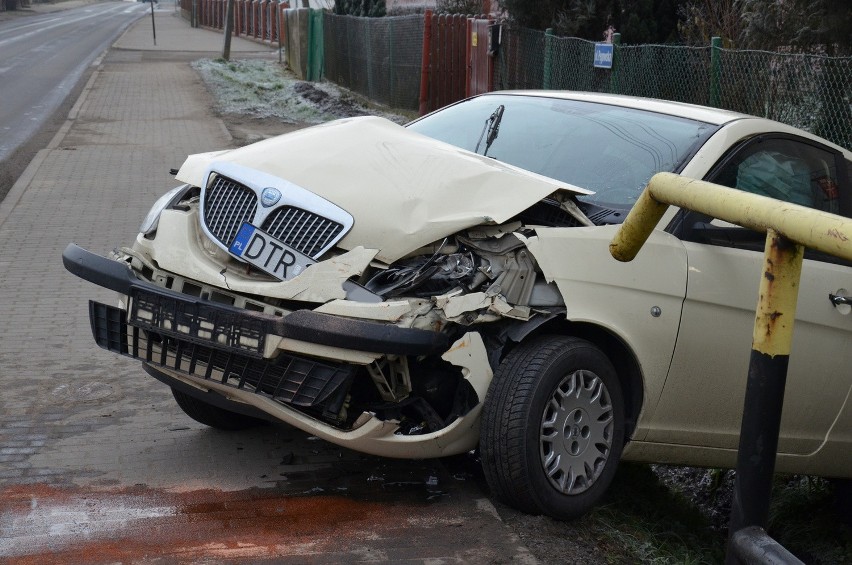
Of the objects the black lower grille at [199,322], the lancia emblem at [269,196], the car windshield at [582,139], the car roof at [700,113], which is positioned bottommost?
the black lower grille at [199,322]

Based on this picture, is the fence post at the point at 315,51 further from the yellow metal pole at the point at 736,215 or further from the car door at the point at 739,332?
the yellow metal pole at the point at 736,215

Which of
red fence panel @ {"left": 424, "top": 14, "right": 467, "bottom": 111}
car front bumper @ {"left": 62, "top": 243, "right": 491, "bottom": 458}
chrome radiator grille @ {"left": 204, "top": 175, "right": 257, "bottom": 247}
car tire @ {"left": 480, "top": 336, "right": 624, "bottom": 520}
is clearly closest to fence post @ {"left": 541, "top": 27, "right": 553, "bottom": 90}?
red fence panel @ {"left": 424, "top": 14, "right": 467, "bottom": 111}

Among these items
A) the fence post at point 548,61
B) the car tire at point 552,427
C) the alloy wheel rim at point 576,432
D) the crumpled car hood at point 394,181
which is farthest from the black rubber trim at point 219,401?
the fence post at point 548,61

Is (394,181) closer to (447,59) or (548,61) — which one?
(548,61)

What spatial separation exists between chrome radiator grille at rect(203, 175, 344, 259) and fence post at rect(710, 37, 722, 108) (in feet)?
21.5

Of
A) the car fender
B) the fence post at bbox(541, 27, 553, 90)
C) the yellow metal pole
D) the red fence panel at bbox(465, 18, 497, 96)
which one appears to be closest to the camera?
the yellow metal pole

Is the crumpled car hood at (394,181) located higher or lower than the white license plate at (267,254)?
higher

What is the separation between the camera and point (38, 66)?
104 feet

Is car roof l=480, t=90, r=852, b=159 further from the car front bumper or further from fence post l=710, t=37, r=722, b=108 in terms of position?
fence post l=710, t=37, r=722, b=108

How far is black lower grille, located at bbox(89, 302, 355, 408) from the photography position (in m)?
3.76

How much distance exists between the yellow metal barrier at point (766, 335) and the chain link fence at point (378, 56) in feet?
55.4

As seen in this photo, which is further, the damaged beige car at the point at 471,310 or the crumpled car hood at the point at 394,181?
the crumpled car hood at the point at 394,181

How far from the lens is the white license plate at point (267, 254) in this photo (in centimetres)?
393

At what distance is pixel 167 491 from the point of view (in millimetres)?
4227
